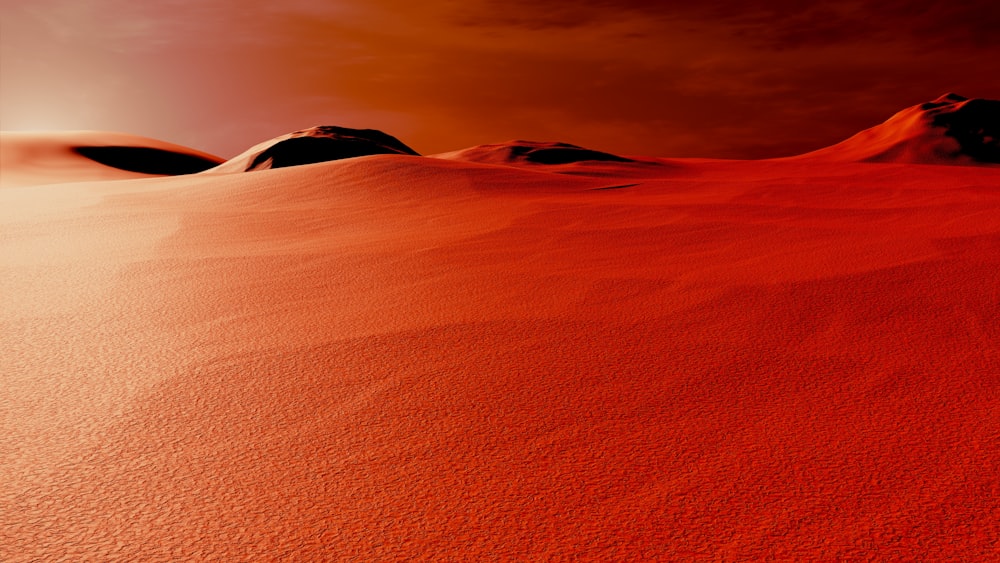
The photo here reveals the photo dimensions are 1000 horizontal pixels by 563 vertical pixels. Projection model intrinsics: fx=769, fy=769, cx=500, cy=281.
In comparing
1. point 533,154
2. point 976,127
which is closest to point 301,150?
point 533,154

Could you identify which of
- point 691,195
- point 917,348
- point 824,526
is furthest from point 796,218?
point 824,526

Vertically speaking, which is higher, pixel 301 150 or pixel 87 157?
pixel 87 157

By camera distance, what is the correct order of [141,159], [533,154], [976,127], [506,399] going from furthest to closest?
[141,159]
[976,127]
[533,154]
[506,399]

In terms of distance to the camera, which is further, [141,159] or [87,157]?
[141,159]

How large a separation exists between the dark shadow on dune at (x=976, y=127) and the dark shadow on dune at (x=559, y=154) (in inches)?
436

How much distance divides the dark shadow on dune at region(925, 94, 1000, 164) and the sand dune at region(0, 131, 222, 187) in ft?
82.8

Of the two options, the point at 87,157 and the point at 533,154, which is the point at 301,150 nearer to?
the point at 533,154

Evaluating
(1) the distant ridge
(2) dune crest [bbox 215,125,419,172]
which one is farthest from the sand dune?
(1) the distant ridge

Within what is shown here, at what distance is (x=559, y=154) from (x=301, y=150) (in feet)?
29.5

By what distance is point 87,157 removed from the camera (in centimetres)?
2531

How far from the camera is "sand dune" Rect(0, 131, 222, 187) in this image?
2119 centimetres

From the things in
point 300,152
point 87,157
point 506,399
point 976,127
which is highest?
point 87,157

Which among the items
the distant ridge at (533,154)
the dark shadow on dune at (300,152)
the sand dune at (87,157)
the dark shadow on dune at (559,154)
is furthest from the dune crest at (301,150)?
the sand dune at (87,157)

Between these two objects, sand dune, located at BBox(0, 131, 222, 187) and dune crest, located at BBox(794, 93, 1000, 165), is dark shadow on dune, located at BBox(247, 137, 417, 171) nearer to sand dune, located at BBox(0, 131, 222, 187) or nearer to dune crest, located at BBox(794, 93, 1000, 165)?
sand dune, located at BBox(0, 131, 222, 187)
